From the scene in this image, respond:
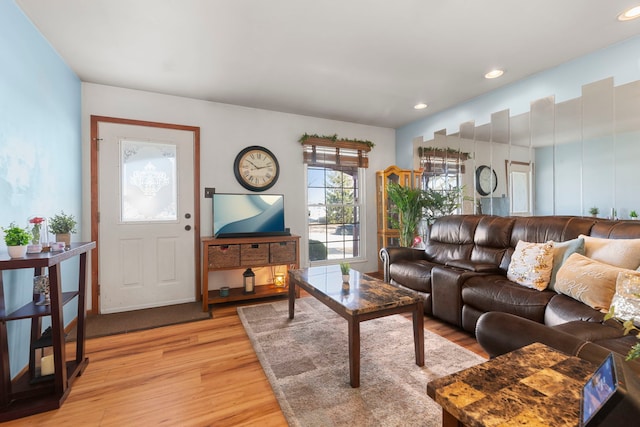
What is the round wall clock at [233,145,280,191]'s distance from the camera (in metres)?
3.79

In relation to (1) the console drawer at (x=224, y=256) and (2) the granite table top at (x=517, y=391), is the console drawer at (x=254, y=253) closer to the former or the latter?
(1) the console drawer at (x=224, y=256)

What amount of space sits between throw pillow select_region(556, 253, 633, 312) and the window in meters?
2.84

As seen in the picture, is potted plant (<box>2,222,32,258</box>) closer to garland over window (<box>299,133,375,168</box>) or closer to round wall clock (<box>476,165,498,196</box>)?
garland over window (<box>299,133,375,168</box>)

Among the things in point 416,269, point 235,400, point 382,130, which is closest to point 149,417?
point 235,400

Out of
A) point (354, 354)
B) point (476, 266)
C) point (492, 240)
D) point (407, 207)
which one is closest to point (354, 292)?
point (354, 354)

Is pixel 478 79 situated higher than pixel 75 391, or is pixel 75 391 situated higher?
pixel 478 79

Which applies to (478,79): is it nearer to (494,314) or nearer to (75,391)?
(494,314)

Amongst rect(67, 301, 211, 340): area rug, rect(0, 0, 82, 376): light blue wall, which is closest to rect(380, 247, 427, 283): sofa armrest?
rect(67, 301, 211, 340): area rug

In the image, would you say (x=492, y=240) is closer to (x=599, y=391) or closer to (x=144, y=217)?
(x=599, y=391)

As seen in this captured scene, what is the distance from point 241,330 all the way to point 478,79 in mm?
3476

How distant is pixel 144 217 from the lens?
10.9ft

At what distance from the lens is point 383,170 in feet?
15.5

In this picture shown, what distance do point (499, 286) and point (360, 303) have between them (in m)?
1.20

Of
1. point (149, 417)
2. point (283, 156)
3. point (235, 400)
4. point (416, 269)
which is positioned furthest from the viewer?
point (283, 156)
